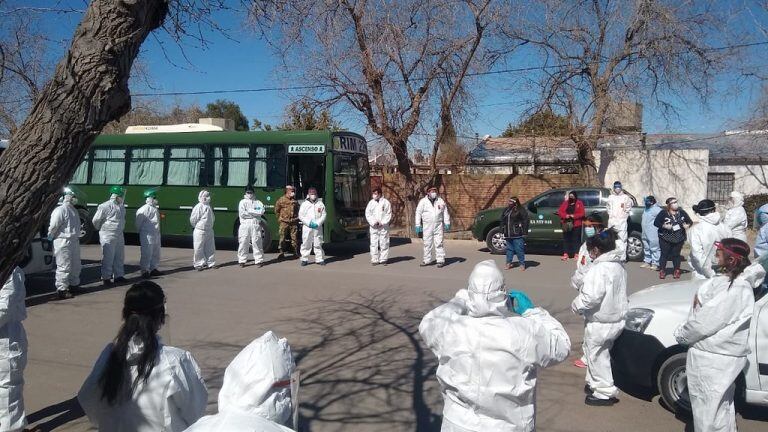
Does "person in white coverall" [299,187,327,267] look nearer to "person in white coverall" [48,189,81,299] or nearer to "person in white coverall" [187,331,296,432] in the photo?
"person in white coverall" [48,189,81,299]

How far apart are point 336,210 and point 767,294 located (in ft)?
36.0

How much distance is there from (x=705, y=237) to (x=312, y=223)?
7.70 metres

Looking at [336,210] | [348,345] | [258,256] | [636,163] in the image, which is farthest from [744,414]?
[636,163]

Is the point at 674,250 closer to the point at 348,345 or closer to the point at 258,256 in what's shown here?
the point at 348,345

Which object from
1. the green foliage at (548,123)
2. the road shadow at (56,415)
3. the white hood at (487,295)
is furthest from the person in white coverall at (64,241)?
the green foliage at (548,123)

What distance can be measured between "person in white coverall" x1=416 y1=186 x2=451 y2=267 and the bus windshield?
2.84 metres

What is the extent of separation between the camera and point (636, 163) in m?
21.4

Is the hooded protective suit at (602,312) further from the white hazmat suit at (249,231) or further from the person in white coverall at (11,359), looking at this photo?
the white hazmat suit at (249,231)

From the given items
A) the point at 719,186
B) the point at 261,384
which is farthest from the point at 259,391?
the point at 719,186

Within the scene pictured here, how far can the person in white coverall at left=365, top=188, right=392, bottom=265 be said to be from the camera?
43.5 ft

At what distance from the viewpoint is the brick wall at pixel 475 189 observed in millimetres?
20406

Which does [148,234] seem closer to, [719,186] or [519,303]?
[519,303]

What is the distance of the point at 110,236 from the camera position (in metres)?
10.8

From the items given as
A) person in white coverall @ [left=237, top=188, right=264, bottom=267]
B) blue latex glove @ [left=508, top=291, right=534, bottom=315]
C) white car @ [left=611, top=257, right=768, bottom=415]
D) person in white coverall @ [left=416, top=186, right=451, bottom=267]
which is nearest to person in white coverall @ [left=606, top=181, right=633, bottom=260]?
person in white coverall @ [left=416, top=186, right=451, bottom=267]
